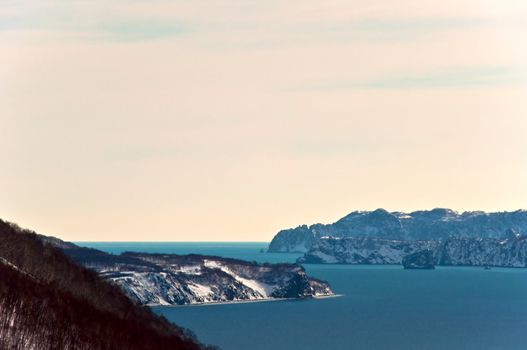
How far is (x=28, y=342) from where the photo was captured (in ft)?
437

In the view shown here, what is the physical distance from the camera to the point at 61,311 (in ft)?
496

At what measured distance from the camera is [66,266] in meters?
196

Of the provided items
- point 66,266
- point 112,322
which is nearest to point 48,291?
point 112,322

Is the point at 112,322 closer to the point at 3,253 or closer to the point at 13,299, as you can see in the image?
the point at 13,299

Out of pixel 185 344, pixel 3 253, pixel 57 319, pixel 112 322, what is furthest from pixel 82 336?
pixel 3 253

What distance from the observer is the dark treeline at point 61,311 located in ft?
458

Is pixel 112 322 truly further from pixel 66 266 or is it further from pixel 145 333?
pixel 66 266

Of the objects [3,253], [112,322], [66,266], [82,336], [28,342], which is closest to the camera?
[28,342]

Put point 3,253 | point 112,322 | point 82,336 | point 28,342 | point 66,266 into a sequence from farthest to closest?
1. point 66,266
2. point 3,253
3. point 112,322
4. point 82,336
5. point 28,342

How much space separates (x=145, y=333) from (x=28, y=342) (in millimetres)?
30715

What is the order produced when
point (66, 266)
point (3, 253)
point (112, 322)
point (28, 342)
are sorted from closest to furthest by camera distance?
point (28, 342)
point (112, 322)
point (3, 253)
point (66, 266)

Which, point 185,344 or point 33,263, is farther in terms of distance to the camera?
point 33,263

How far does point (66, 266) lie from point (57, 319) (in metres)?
50.5

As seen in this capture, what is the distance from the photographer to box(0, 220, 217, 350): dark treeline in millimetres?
139500
